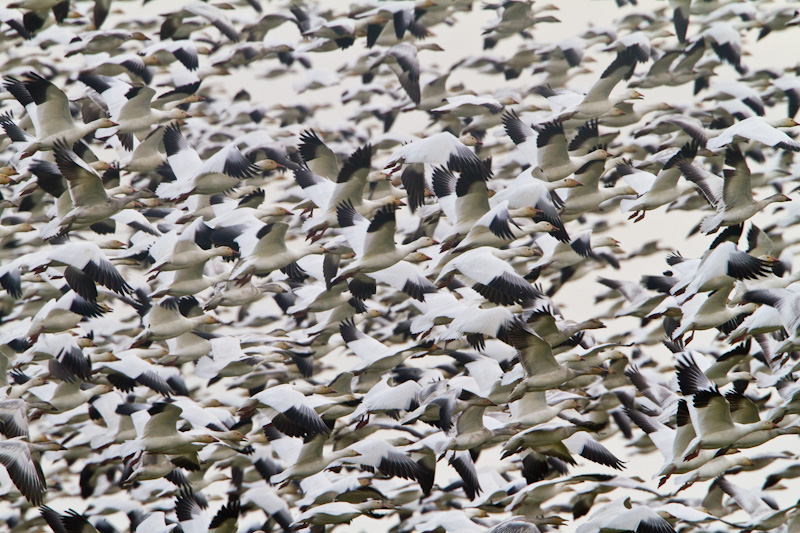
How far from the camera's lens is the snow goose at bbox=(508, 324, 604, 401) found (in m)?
12.2

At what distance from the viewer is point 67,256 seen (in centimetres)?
1288

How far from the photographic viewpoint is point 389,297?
18.5m

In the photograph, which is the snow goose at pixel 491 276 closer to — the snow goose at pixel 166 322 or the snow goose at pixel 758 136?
the snow goose at pixel 758 136

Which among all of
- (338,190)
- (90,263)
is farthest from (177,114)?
(90,263)

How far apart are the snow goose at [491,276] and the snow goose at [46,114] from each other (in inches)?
206

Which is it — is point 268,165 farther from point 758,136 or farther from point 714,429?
point 714,429

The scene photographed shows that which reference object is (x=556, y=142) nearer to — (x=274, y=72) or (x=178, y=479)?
(x=178, y=479)

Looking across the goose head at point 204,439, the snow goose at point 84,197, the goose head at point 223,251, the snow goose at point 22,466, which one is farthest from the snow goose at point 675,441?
the snow goose at point 84,197

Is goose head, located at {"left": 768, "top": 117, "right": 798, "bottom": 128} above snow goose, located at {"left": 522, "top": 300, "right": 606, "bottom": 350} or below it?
above

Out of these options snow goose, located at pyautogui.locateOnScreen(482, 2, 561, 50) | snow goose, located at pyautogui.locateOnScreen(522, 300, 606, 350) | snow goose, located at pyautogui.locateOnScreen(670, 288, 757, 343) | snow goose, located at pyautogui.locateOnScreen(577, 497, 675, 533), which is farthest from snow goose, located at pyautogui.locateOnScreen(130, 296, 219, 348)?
snow goose, located at pyautogui.locateOnScreen(482, 2, 561, 50)

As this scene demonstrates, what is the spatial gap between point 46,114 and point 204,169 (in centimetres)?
210

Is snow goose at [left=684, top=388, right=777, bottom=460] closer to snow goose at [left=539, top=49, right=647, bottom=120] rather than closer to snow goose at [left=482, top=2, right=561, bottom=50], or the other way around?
snow goose at [left=539, top=49, right=647, bottom=120]

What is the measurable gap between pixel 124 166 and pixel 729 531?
979 centimetres

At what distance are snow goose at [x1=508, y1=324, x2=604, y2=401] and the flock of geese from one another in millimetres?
46
